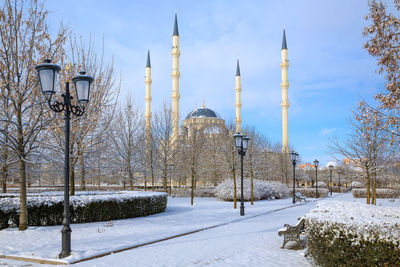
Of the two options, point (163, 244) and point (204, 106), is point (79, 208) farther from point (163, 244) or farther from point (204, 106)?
point (204, 106)

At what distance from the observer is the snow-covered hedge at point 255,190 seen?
27203 mm

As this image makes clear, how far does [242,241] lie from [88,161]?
10713 mm

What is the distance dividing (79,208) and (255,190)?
57.5 ft

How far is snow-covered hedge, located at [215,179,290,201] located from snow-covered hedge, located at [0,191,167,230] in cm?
1201

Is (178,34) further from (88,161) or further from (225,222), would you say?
(225,222)

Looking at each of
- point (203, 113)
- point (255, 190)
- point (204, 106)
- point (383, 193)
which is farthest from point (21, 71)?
point (204, 106)

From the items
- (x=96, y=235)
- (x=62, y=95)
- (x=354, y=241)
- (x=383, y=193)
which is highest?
(x=62, y=95)

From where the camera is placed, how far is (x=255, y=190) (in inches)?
1099

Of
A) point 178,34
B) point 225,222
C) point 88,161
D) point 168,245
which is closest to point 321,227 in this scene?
point 168,245

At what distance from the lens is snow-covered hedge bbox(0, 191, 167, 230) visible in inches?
465

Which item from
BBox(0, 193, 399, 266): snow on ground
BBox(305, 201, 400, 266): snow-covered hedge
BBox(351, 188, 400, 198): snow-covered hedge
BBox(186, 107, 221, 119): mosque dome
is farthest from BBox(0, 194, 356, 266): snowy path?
BBox(186, 107, 221, 119): mosque dome

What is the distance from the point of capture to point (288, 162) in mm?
50781

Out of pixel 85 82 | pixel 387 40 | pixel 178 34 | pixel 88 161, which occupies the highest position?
pixel 178 34

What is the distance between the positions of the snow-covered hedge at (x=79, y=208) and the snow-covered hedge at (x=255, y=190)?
1201 cm
